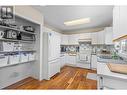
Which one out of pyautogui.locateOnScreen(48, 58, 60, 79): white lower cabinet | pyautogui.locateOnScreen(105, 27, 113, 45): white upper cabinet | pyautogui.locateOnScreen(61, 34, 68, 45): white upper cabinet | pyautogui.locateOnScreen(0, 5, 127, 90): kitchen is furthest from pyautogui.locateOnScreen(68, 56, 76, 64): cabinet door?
pyautogui.locateOnScreen(105, 27, 113, 45): white upper cabinet

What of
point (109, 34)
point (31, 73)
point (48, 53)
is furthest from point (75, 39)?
point (31, 73)

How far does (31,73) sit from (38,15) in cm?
211

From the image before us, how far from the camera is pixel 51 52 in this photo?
3260 millimetres

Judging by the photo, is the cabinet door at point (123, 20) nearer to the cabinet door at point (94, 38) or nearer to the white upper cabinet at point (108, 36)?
the white upper cabinet at point (108, 36)

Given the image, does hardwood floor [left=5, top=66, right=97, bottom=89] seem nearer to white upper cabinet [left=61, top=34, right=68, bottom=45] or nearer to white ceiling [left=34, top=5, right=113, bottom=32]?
white ceiling [left=34, top=5, right=113, bottom=32]

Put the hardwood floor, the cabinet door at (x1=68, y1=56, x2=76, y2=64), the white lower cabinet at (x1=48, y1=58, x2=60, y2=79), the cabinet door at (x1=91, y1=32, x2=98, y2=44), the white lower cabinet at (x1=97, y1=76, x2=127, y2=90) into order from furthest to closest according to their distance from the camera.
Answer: the cabinet door at (x1=68, y1=56, x2=76, y2=64), the cabinet door at (x1=91, y1=32, x2=98, y2=44), the white lower cabinet at (x1=48, y1=58, x2=60, y2=79), the hardwood floor, the white lower cabinet at (x1=97, y1=76, x2=127, y2=90)

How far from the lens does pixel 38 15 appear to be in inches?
118

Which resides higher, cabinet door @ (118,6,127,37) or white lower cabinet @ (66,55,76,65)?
cabinet door @ (118,6,127,37)

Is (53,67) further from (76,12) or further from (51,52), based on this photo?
(76,12)

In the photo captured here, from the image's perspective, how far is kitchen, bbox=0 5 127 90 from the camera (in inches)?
60.8

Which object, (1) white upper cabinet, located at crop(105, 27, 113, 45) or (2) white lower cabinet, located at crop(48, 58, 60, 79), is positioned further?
(1) white upper cabinet, located at crop(105, 27, 113, 45)

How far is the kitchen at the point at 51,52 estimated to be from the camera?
154 cm

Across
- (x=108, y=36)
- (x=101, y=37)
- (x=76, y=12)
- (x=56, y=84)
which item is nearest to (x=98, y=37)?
(x=101, y=37)
